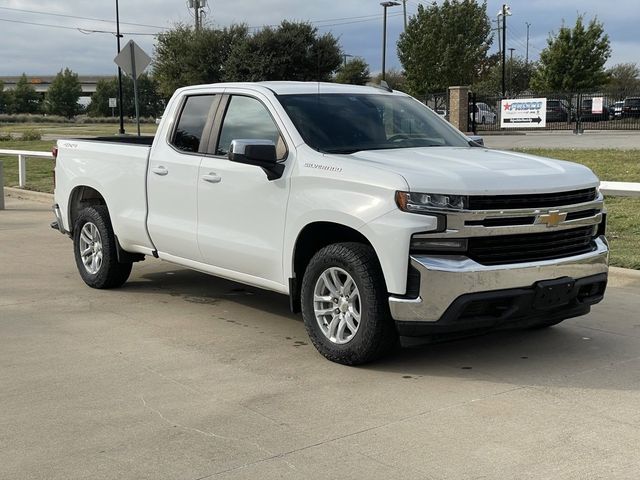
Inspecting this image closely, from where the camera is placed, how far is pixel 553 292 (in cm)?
528

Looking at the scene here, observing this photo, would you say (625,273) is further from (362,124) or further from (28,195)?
(28,195)

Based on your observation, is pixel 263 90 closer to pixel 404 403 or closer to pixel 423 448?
pixel 404 403

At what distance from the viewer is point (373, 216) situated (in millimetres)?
5137

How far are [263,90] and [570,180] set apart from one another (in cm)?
243

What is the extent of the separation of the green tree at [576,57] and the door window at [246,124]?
46.4 meters

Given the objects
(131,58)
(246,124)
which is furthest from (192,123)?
(131,58)

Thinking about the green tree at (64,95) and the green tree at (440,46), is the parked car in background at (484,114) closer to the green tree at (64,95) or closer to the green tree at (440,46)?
the green tree at (440,46)

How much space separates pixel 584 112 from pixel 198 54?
21602 millimetres

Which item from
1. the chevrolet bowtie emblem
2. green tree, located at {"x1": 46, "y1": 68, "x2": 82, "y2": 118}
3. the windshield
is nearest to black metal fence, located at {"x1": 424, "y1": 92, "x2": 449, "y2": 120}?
the windshield

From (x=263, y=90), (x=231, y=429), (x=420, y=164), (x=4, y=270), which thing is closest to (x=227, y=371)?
(x=231, y=429)

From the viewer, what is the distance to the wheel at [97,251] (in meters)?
7.79

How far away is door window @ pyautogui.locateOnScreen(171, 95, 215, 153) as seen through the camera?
268 inches

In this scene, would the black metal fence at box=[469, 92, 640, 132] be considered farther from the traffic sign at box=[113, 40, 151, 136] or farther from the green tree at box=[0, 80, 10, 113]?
the green tree at box=[0, 80, 10, 113]

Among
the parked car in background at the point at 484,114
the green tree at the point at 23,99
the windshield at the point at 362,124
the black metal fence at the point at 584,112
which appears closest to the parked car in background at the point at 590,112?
the black metal fence at the point at 584,112
